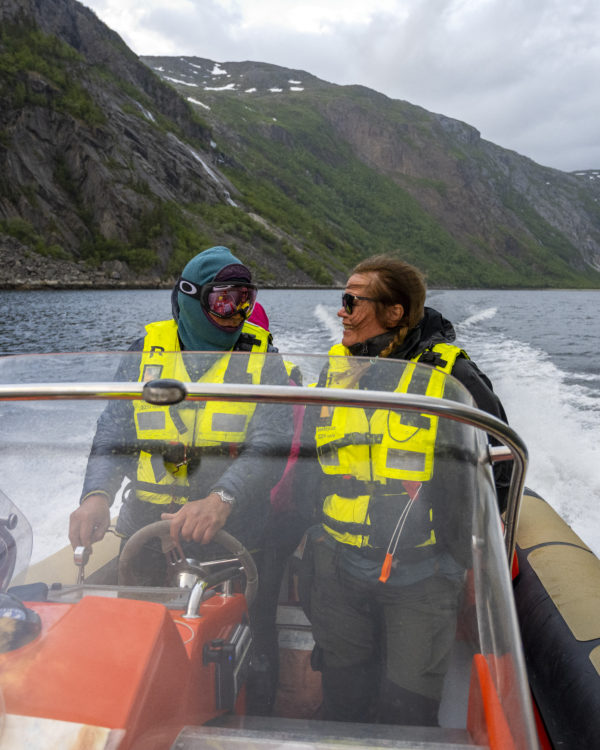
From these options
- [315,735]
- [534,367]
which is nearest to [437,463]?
[315,735]

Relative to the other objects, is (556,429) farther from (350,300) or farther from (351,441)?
(351,441)

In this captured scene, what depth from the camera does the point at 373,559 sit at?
1141 mm

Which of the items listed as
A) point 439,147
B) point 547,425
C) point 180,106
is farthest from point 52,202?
point 439,147

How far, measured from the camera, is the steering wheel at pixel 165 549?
1104mm

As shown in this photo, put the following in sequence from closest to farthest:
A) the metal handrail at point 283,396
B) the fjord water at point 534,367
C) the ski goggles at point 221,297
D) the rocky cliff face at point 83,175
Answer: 1. the metal handrail at point 283,396
2. the ski goggles at point 221,297
3. the fjord water at point 534,367
4. the rocky cliff face at point 83,175

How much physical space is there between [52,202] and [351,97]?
403ft

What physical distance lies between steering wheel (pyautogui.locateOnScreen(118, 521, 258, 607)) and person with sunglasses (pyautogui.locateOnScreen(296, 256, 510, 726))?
0.15 meters

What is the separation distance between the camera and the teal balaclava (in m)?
1.95

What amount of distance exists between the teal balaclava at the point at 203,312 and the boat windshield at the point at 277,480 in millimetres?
734

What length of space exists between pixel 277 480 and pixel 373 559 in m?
0.26

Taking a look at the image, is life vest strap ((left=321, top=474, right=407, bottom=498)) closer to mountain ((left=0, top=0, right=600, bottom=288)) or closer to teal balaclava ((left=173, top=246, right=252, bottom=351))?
teal balaclava ((left=173, top=246, right=252, bottom=351))

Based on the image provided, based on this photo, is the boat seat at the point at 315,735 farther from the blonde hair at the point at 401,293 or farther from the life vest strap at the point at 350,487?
the blonde hair at the point at 401,293

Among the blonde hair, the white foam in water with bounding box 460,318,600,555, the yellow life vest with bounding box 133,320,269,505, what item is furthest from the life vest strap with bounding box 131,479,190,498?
the white foam in water with bounding box 460,318,600,555

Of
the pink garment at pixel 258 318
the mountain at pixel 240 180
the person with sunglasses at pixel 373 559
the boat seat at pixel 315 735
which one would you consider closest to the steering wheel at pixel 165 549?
the person with sunglasses at pixel 373 559
